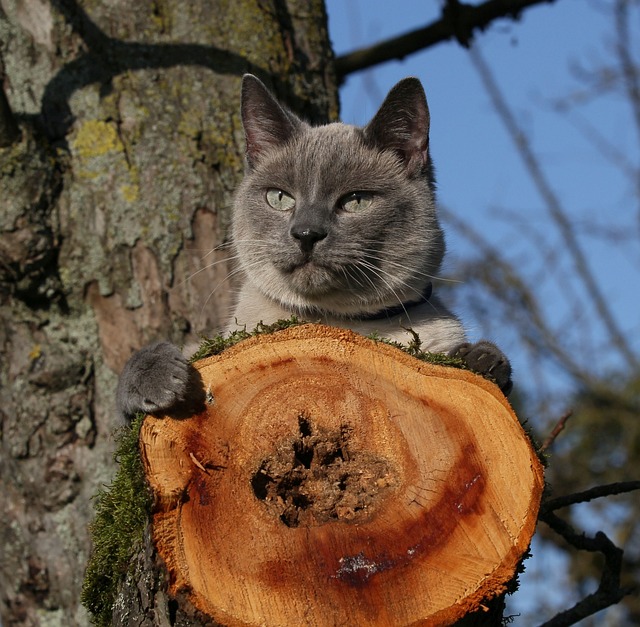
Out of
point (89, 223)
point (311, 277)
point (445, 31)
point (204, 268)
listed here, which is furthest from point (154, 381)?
point (445, 31)

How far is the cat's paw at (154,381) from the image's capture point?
1971 mm

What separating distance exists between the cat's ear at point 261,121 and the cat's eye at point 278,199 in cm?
23

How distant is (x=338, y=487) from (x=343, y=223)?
1211 millimetres

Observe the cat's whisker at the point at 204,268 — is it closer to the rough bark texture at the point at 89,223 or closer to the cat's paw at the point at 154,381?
the rough bark texture at the point at 89,223

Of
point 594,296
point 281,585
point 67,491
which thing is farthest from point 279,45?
point 594,296

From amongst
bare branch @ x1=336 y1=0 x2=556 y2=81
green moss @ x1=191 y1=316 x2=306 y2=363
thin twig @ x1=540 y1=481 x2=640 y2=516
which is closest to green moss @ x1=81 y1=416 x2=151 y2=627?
green moss @ x1=191 y1=316 x2=306 y2=363

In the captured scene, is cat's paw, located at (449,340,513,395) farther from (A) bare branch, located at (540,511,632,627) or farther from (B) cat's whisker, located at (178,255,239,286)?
(B) cat's whisker, located at (178,255,239,286)

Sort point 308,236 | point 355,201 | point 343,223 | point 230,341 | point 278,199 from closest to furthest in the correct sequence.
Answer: point 230,341, point 308,236, point 343,223, point 355,201, point 278,199

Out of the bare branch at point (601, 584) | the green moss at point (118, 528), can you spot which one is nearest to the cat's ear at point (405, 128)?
the bare branch at point (601, 584)

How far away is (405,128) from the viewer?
3.22 m

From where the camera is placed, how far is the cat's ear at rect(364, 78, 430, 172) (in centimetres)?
312

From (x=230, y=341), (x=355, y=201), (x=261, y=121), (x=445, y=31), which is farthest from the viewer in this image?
(x=445, y=31)

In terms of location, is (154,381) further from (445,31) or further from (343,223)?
(445,31)

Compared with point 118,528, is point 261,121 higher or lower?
higher
